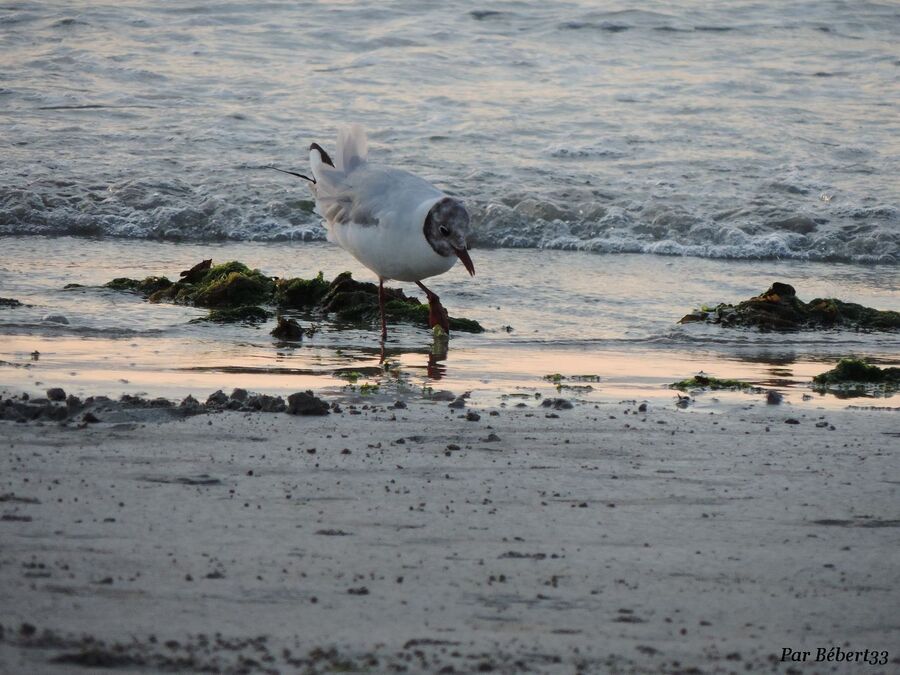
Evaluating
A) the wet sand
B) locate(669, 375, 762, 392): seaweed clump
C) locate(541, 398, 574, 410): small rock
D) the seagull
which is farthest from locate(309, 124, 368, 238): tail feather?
the wet sand

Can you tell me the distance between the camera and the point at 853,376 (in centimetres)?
569

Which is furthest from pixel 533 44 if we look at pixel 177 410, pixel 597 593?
pixel 597 593

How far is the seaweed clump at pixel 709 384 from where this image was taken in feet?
18.0

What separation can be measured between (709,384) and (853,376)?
2.30 feet

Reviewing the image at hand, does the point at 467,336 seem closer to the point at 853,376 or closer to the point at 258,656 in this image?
the point at 853,376

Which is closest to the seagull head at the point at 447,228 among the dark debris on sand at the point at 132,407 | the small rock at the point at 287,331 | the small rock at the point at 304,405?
the small rock at the point at 287,331

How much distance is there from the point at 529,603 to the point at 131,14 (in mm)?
17860

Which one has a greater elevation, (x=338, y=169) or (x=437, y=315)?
(x=338, y=169)

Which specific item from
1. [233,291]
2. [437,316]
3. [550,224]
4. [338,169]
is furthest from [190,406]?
[550,224]

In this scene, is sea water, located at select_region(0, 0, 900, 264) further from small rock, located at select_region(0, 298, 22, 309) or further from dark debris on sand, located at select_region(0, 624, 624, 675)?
dark debris on sand, located at select_region(0, 624, 624, 675)

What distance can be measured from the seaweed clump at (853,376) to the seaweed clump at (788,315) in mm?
1561

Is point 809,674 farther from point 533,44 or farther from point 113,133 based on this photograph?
point 533,44

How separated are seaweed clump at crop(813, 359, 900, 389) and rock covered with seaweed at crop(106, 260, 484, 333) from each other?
220 cm

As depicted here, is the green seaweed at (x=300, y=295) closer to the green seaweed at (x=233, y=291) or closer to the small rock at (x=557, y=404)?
the green seaweed at (x=233, y=291)
